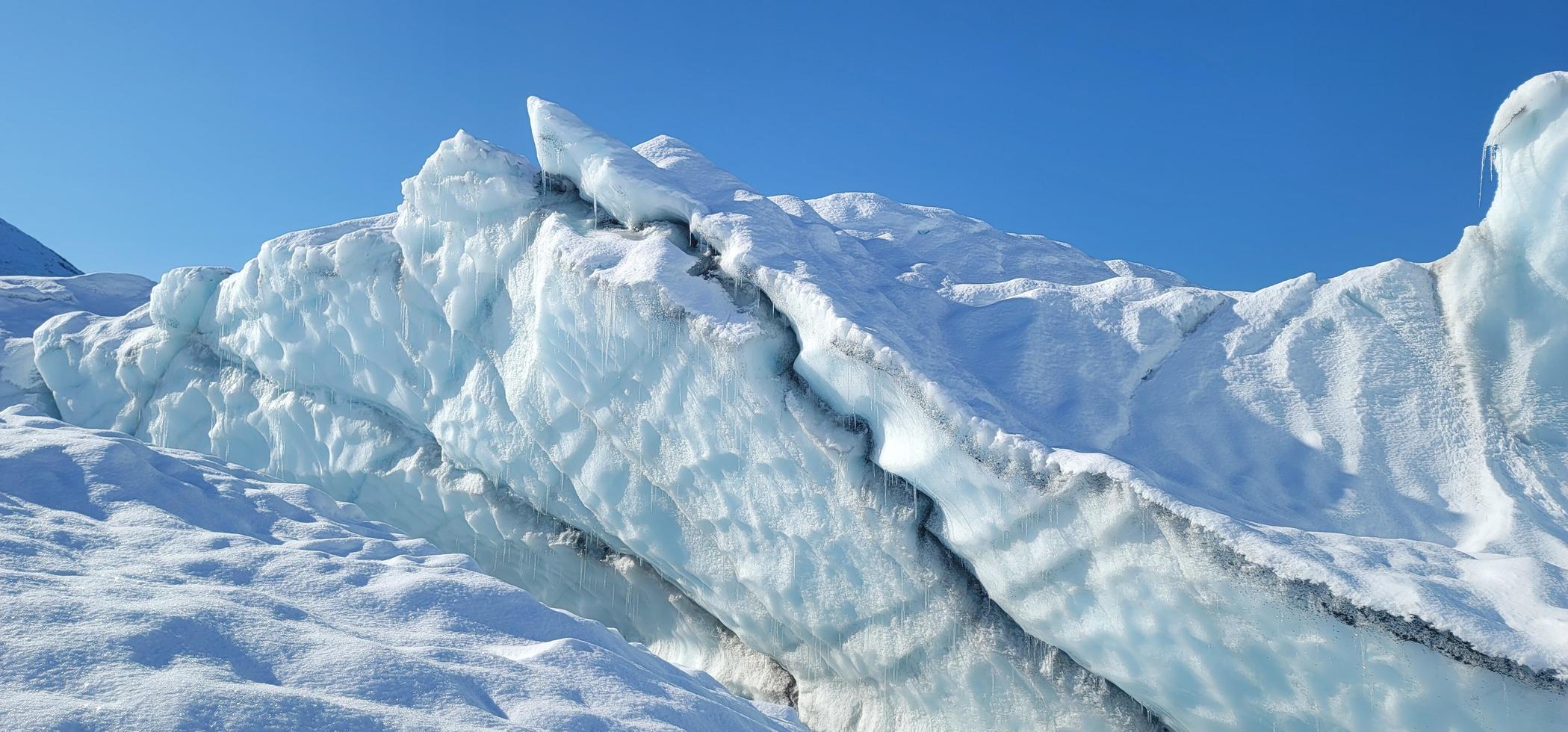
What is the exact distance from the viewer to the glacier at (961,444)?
3242mm

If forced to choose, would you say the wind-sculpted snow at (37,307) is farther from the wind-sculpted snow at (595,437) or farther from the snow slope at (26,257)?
the snow slope at (26,257)

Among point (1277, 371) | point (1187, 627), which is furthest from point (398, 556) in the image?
point (1277, 371)

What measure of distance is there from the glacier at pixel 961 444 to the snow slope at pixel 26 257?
23.0 metres

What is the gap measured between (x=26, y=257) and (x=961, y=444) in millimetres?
30908

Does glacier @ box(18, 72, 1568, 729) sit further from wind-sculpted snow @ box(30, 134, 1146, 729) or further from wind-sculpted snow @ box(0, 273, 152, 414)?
wind-sculpted snow @ box(0, 273, 152, 414)

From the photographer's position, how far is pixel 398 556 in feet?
13.5

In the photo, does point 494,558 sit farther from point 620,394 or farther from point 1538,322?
point 1538,322

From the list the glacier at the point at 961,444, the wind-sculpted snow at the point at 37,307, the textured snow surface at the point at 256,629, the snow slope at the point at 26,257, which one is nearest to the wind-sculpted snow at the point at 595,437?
the glacier at the point at 961,444

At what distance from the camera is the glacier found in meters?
3.24

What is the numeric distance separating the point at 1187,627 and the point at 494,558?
5.45 metres

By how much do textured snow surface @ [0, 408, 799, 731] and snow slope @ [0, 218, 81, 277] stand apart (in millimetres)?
24780

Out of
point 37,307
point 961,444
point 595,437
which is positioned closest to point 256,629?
point 961,444

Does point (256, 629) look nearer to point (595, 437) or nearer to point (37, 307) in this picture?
point (595, 437)

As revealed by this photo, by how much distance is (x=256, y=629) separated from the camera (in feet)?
9.05
